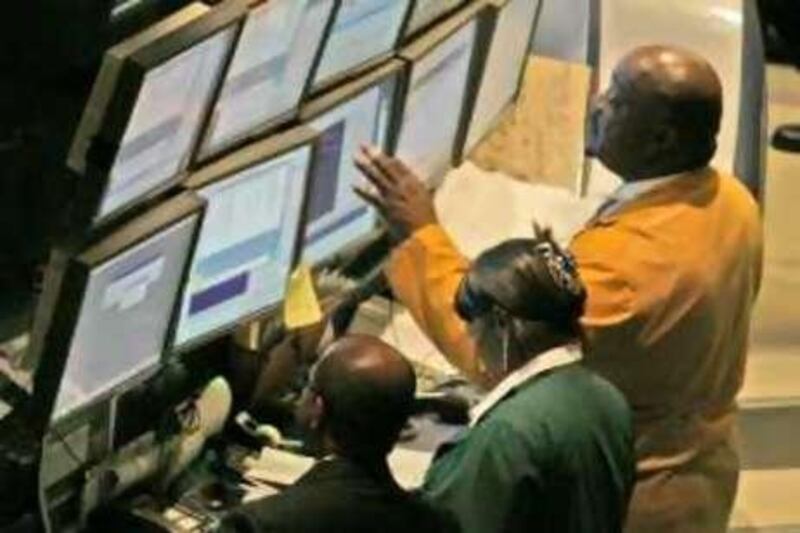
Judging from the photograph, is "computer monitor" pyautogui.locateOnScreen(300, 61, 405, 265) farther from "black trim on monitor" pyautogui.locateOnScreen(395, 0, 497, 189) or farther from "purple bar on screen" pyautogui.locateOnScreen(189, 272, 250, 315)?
"purple bar on screen" pyautogui.locateOnScreen(189, 272, 250, 315)

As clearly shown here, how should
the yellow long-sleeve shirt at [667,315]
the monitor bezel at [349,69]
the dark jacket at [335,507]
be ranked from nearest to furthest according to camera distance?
the dark jacket at [335,507]
the yellow long-sleeve shirt at [667,315]
the monitor bezel at [349,69]

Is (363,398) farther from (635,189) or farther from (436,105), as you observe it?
(436,105)

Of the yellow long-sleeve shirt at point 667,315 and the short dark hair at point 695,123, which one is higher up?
the short dark hair at point 695,123

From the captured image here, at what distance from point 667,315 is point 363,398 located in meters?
0.77

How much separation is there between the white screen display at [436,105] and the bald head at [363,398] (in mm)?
1078

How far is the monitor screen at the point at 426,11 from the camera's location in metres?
3.65

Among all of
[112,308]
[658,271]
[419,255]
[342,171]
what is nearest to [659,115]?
[658,271]

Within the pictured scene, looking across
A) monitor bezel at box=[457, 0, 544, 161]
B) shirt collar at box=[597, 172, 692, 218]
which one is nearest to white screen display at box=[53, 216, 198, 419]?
shirt collar at box=[597, 172, 692, 218]

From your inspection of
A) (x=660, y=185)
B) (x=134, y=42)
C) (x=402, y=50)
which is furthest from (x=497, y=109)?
(x=134, y=42)

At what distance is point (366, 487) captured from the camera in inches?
103

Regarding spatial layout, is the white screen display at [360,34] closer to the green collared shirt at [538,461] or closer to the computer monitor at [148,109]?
the computer monitor at [148,109]

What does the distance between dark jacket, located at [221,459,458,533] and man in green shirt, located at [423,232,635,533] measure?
0.61 feet

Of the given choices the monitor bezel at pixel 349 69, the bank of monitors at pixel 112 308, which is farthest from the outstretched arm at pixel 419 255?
the bank of monitors at pixel 112 308

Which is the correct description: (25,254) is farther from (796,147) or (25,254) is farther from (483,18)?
(796,147)
